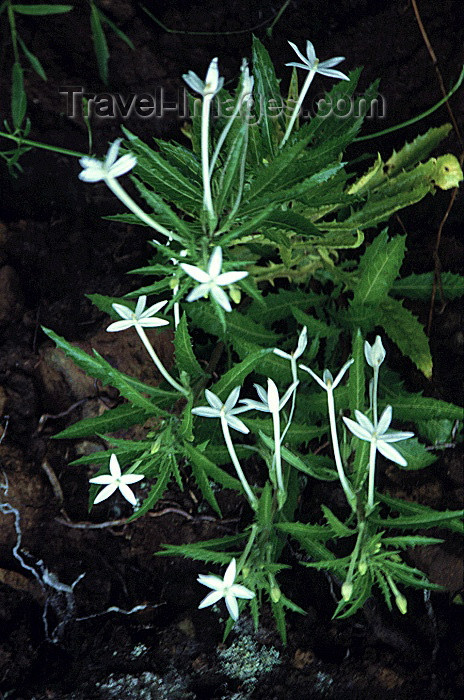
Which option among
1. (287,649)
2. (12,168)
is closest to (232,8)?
(12,168)

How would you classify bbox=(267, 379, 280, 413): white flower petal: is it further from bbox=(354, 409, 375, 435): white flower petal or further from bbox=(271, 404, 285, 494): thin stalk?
bbox=(354, 409, 375, 435): white flower petal

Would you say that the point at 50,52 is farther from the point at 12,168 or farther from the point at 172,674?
the point at 172,674

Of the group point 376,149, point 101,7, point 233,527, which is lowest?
point 233,527

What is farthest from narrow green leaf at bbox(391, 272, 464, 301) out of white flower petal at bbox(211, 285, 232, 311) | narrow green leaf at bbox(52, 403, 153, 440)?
white flower petal at bbox(211, 285, 232, 311)

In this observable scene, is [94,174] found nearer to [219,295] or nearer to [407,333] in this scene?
[219,295]

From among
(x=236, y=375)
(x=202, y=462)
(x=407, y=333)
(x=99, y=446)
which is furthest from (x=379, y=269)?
(x=99, y=446)

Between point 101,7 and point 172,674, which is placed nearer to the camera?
point 172,674

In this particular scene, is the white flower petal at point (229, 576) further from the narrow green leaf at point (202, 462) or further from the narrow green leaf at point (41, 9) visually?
the narrow green leaf at point (41, 9)
